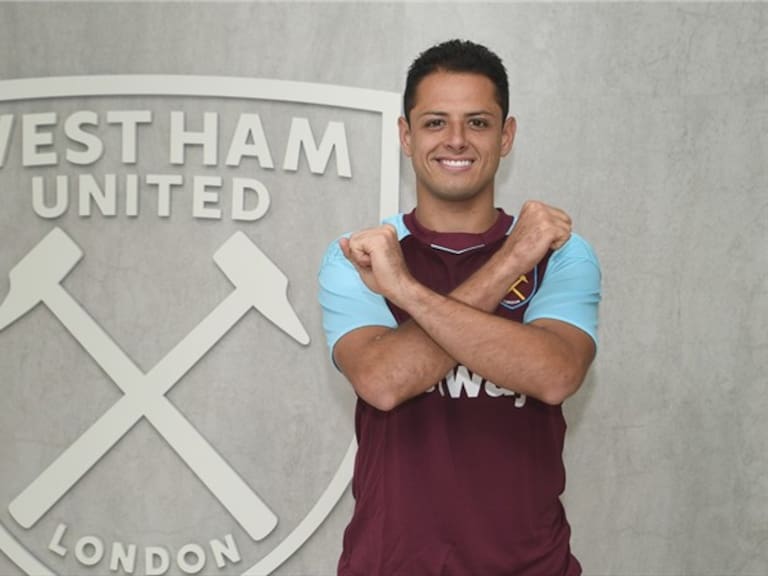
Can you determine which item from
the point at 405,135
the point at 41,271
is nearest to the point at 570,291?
the point at 405,135

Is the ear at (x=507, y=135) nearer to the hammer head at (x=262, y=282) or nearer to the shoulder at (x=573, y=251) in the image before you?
the shoulder at (x=573, y=251)

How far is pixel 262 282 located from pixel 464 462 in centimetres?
107

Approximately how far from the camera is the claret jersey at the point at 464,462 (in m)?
1.67

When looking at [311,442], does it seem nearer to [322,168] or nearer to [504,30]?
[322,168]

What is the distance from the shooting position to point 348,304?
1.74 meters

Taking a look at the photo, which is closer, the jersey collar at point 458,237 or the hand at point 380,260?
the hand at point 380,260

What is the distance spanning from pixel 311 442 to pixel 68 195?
2.80 ft

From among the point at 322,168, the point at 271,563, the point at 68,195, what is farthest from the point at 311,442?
the point at 68,195

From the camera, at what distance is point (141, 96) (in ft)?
8.69

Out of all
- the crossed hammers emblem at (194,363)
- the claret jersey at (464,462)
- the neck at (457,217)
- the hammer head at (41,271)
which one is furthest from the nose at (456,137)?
the hammer head at (41,271)

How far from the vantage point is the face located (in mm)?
1794

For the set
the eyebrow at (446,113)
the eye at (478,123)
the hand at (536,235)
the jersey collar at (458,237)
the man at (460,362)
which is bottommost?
the man at (460,362)

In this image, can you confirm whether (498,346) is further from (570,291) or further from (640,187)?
(640,187)

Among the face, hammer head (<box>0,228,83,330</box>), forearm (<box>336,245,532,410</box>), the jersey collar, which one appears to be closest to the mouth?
the face
